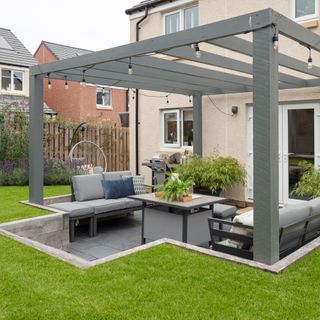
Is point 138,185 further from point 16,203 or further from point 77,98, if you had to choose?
point 77,98

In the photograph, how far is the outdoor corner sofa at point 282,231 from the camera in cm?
499

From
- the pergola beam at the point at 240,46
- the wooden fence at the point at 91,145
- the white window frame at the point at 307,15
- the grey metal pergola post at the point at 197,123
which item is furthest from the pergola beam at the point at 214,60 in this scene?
the wooden fence at the point at 91,145

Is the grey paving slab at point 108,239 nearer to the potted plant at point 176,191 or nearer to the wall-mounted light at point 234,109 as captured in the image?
the potted plant at point 176,191

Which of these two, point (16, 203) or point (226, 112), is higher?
point (226, 112)

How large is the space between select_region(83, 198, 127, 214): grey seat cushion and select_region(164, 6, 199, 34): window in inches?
243

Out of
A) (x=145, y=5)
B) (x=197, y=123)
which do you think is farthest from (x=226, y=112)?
(x=145, y=5)

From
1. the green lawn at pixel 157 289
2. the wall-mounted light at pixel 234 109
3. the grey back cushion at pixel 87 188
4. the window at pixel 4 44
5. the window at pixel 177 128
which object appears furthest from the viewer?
the window at pixel 4 44

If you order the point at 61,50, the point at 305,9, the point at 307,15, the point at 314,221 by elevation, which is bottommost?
the point at 314,221

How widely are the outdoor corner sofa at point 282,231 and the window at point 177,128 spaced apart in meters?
7.35

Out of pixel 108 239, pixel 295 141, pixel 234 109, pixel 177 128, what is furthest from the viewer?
pixel 177 128

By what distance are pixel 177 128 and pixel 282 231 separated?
8.27 metres

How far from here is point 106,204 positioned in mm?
8352

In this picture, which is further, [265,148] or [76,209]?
[76,209]

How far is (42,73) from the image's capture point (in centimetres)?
818
